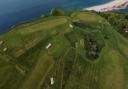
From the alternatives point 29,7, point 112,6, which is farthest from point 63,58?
point 29,7

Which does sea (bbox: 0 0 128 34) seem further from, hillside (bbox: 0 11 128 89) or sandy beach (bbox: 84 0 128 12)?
hillside (bbox: 0 11 128 89)

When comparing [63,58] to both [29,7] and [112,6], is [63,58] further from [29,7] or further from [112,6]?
[29,7]

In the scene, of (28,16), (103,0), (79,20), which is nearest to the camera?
(79,20)

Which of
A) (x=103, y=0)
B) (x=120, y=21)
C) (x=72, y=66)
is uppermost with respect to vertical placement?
(x=72, y=66)

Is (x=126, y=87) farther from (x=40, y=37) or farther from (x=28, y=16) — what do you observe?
(x=28, y=16)

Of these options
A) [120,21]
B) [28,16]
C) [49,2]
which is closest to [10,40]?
[120,21]

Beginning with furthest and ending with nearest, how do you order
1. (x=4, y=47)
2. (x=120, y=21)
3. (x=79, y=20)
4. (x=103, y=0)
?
(x=103, y=0), (x=120, y=21), (x=79, y=20), (x=4, y=47)

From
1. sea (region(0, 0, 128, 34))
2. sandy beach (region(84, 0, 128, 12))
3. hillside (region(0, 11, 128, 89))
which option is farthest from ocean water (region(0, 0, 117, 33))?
hillside (region(0, 11, 128, 89))

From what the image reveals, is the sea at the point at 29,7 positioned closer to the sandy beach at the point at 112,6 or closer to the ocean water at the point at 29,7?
the ocean water at the point at 29,7
